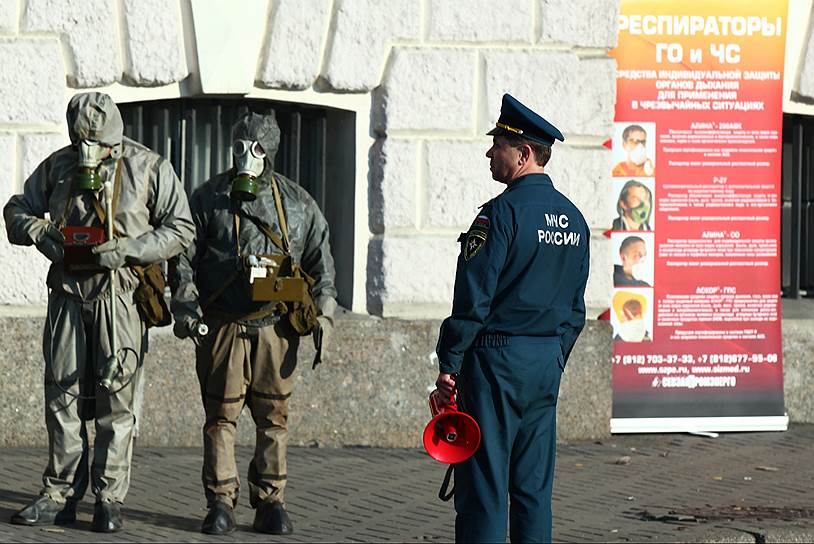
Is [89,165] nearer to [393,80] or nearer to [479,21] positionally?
[393,80]

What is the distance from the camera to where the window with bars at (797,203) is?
10969 millimetres

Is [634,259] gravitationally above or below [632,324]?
above

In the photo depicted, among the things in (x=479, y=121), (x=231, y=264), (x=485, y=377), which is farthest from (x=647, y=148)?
(x=485, y=377)

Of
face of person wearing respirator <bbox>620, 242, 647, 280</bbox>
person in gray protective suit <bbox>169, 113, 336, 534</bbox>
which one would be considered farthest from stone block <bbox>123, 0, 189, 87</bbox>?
face of person wearing respirator <bbox>620, 242, 647, 280</bbox>

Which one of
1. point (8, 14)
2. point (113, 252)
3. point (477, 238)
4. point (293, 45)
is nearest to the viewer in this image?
point (477, 238)

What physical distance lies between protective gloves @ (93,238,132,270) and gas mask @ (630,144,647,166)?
4034 millimetres

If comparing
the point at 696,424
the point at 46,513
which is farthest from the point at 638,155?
the point at 46,513

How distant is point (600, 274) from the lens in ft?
32.6

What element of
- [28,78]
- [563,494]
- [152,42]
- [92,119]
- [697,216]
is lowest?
[563,494]

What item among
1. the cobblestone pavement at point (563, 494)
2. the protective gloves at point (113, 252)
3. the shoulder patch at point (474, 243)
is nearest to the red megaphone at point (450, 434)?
the shoulder patch at point (474, 243)

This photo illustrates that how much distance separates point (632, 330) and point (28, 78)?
388 cm

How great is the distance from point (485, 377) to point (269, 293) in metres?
1.43

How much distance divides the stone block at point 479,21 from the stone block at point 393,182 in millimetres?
673

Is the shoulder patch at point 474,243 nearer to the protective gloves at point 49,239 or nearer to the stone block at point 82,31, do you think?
the protective gloves at point 49,239
